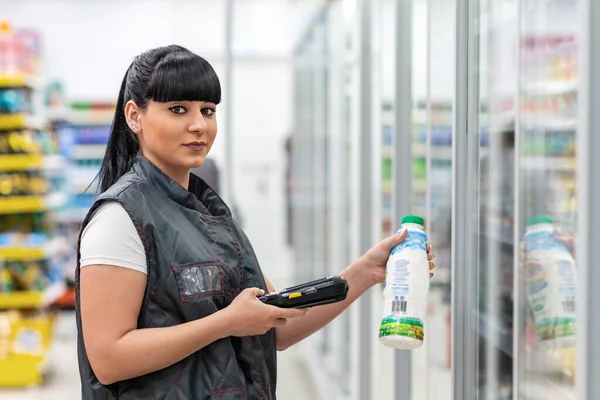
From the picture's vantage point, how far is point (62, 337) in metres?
7.27

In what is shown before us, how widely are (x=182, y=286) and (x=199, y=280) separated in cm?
4

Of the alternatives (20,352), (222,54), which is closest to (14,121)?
(20,352)

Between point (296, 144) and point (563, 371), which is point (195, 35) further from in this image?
point (563, 371)

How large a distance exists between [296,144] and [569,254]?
16.9ft

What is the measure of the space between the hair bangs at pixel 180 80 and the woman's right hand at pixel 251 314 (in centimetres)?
44

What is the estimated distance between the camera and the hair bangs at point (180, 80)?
1.58m

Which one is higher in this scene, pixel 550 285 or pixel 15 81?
pixel 15 81

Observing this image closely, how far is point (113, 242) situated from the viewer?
1459 millimetres

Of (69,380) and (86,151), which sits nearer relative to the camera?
(69,380)

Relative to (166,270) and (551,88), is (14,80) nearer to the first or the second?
(551,88)

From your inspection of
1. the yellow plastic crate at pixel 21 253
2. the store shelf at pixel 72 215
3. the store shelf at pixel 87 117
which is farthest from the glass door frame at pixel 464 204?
the store shelf at pixel 87 117

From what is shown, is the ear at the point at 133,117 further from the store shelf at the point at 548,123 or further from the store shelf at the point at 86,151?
the store shelf at the point at 86,151

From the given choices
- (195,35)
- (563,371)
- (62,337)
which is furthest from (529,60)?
(195,35)

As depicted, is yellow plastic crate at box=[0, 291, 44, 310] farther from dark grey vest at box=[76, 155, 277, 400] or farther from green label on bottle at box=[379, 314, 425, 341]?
green label on bottle at box=[379, 314, 425, 341]
